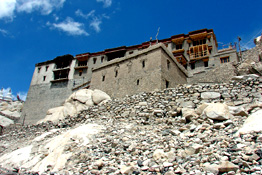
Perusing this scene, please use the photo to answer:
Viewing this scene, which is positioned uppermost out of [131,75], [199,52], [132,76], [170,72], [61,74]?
[199,52]

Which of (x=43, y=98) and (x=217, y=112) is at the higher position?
(x=43, y=98)

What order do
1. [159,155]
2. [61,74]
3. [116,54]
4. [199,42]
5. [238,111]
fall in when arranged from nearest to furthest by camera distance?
[159,155] < [238,111] < [199,42] < [116,54] < [61,74]

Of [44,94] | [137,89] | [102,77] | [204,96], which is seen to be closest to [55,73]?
[44,94]

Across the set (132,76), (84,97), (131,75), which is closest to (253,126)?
(132,76)

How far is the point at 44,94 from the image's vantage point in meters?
42.5

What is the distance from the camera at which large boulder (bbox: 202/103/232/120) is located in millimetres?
9970

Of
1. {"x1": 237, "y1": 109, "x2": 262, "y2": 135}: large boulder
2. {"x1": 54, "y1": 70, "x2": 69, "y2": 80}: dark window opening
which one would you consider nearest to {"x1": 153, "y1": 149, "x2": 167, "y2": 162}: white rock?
{"x1": 237, "y1": 109, "x2": 262, "y2": 135}: large boulder

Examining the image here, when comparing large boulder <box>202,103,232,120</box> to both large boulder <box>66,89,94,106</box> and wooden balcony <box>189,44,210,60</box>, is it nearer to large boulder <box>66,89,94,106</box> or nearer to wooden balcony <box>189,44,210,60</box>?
large boulder <box>66,89,94,106</box>

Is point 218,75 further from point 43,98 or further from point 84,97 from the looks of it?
point 43,98

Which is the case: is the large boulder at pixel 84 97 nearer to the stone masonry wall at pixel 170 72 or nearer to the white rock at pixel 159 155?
the stone masonry wall at pixel 170 72

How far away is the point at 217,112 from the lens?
10227mm

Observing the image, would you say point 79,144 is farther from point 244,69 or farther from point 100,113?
point 244,69

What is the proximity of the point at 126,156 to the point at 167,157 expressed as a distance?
1.70 m

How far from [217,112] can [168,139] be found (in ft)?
10.2
